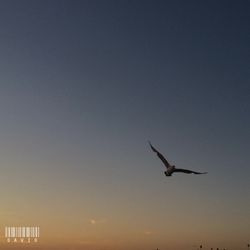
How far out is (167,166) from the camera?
7406 cm
